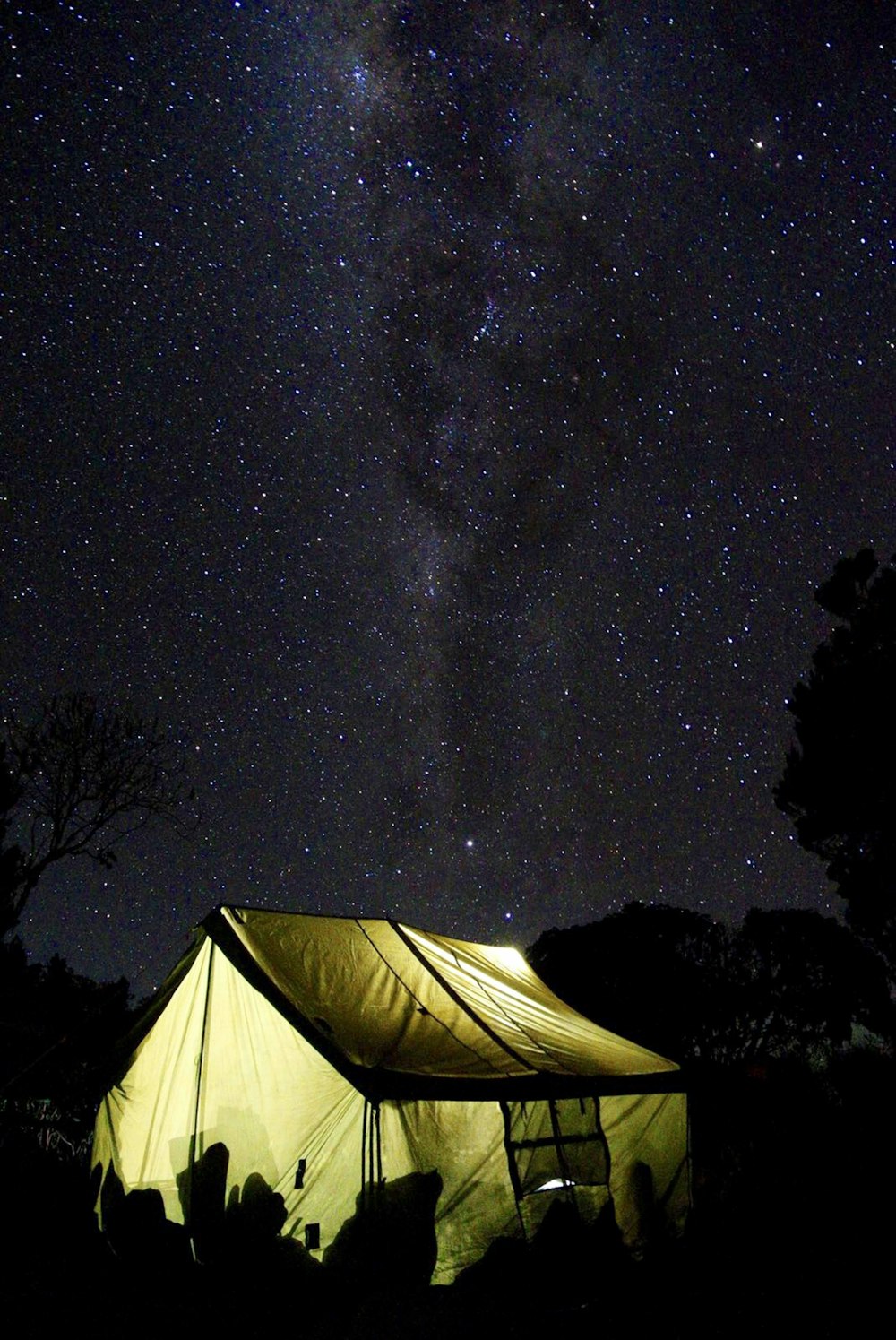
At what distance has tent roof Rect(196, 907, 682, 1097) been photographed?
4664 mm

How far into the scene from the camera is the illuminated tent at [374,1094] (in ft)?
15.9

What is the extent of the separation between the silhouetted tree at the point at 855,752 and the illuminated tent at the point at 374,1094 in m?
9.70

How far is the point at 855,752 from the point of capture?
1445cm

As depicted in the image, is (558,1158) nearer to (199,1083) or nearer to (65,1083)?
(199,1083)

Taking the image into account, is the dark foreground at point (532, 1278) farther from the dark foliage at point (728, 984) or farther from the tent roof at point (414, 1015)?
the dark foliage at point (728, 984)

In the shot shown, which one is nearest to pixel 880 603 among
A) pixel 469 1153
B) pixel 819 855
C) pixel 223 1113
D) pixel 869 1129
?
pixel 819 855

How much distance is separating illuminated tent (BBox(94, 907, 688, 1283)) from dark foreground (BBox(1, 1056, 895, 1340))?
0.99ft

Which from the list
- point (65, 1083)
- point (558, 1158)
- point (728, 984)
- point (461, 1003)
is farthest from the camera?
point (728, 984)

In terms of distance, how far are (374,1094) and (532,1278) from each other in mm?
1435

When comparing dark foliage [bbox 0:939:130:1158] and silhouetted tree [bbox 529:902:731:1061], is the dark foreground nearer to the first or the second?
dark foliage [bbox 0:939:130:1158]

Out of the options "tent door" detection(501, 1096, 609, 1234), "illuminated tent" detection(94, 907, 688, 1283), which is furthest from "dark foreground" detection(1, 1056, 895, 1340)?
"illuminated tent" detection(94, 907, 688, 1283)

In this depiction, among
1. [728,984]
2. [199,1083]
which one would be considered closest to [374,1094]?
[199,1083]

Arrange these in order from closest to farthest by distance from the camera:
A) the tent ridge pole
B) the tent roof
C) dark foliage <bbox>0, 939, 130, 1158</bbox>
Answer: the tent roof, the tent ridge pole, dark foliage <bbox>0, 939, 130, 1158</bbox>

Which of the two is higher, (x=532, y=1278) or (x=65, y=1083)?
(x=65, y=1083)
